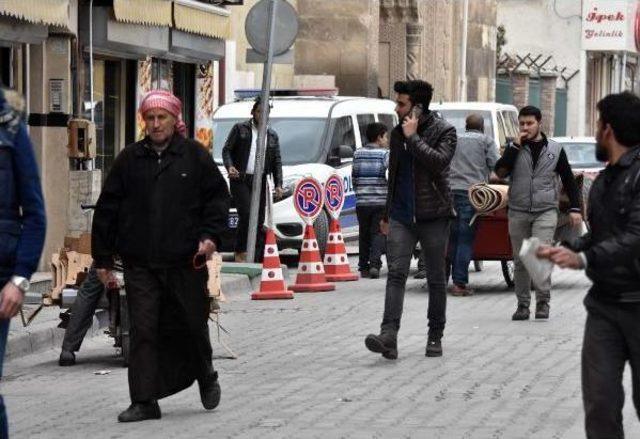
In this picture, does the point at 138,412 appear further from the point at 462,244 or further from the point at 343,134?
the point at 343,134

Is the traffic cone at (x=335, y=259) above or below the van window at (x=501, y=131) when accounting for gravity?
below

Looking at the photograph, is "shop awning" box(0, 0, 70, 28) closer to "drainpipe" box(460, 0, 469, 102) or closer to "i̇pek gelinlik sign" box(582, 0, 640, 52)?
"drainpipe" box(460, 0, 469, 102)

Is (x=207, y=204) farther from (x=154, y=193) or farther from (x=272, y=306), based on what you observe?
(x=272, y=306)

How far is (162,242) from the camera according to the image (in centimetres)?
1041

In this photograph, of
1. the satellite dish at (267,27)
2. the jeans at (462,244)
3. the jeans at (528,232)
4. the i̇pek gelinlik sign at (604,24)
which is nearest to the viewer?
the jeans at (528,232)

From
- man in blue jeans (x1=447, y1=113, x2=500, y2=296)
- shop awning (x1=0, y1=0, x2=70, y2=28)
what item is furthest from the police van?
shop awning (x1=0, y1=0, x2=70, y2=28)

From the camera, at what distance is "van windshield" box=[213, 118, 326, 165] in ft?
79.5

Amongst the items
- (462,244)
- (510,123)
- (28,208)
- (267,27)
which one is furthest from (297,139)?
(28,208)

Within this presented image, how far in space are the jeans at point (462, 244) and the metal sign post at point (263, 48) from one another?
2.54 metres

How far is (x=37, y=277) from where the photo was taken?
1883cm

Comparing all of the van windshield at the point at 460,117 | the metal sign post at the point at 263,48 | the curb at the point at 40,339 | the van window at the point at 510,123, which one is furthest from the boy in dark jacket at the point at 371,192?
the van window at the point at 510,123

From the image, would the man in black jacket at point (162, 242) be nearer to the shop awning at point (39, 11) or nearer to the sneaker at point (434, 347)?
the sneaker at point (434, 347)

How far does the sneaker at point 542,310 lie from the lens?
16312 millimetres

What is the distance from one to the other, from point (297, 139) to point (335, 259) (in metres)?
3.82
